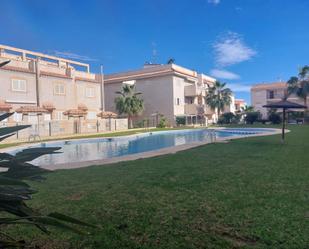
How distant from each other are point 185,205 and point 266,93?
57.4 m

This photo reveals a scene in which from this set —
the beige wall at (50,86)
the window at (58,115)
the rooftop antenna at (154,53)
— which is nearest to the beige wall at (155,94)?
the beige wall at (50,86)

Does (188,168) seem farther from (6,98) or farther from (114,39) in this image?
(114,39)

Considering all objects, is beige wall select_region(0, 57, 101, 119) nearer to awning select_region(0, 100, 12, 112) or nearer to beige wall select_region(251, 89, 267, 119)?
awning select_region(0, 100, 12, 112)

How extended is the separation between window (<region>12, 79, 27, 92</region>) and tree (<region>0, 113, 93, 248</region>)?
28.8 m

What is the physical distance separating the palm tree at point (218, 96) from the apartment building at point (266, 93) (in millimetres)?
11688

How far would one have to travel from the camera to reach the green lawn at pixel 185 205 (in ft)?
11.1

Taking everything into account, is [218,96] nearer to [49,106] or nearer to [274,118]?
[274,118]

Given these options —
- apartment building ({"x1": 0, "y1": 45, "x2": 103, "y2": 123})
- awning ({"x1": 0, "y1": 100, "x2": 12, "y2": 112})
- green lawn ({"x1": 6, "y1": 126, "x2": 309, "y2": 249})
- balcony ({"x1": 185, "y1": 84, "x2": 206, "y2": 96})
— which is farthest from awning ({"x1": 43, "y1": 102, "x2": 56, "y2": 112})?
green lawn ({"x1": 6, "y1": 126, "x2": 309, "y2": 249})

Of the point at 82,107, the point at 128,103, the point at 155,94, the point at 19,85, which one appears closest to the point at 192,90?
the point at 155,94

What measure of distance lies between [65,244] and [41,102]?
94.0 feet

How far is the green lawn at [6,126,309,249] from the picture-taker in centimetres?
338

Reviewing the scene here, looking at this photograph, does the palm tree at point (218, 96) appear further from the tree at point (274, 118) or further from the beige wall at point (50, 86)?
the beige wall at point (50, 86)

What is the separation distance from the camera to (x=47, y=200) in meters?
5.21

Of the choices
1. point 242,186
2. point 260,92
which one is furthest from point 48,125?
point 260,92
